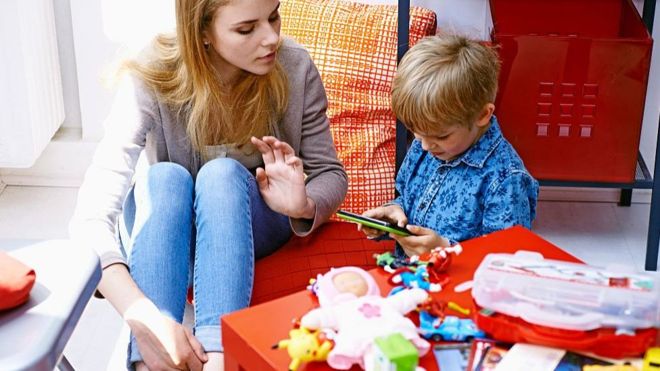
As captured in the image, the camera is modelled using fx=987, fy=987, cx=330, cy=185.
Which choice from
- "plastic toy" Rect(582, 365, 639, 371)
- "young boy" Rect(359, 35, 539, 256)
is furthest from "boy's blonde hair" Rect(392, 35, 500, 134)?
"plastic toy" Rect(582, 365, 639, 371)

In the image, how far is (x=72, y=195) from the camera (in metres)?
2.33

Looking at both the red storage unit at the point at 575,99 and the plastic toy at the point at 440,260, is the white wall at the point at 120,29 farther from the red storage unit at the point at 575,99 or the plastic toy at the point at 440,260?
the plastic toy at the point at 440,260

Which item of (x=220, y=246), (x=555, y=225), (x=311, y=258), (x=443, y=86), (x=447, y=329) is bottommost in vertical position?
(x=555, y=225)

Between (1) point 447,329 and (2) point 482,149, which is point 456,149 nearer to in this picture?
(2) point 482,149

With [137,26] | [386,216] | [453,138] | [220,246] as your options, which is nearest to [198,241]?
[220,246]

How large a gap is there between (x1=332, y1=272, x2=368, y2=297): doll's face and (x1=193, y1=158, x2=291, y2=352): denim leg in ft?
1.08

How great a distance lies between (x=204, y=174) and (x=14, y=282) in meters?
0.56

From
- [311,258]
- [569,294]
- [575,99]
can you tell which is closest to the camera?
[569,294]

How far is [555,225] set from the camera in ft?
7.20

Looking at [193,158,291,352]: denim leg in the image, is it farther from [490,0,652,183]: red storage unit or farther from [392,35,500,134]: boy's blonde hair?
[490,0,652,183]: red storage unit

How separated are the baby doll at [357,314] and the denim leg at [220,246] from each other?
334mm

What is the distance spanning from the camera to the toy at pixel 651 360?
3.19ft

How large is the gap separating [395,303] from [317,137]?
0.68 metres

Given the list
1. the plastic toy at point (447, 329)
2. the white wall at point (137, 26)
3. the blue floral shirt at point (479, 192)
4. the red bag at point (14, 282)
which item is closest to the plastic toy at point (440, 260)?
the plastic toy at point (447, 329)
